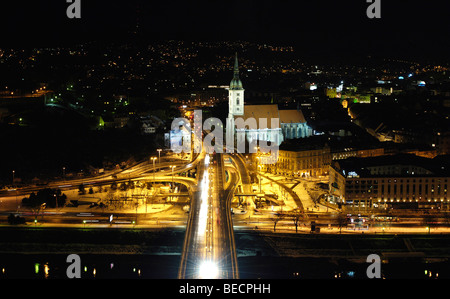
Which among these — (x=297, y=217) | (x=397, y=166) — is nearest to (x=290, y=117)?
(x=397, y=166)

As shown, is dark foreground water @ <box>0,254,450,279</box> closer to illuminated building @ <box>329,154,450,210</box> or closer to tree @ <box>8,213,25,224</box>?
tree @ <box>8,213,25,224</box>

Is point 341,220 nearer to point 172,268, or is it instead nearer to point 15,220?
point 172,268

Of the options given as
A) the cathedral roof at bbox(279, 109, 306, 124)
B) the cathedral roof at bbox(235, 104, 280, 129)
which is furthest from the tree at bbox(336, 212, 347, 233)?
the cathedral roof at bbox(279, 109, 306, 124)

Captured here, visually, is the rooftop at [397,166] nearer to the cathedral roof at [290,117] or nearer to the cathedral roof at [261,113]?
the cathedral roof at [261,113]

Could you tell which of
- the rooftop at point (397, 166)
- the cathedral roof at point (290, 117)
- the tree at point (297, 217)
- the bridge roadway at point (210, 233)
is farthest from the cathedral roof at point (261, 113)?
the tree at point (297, 217)
